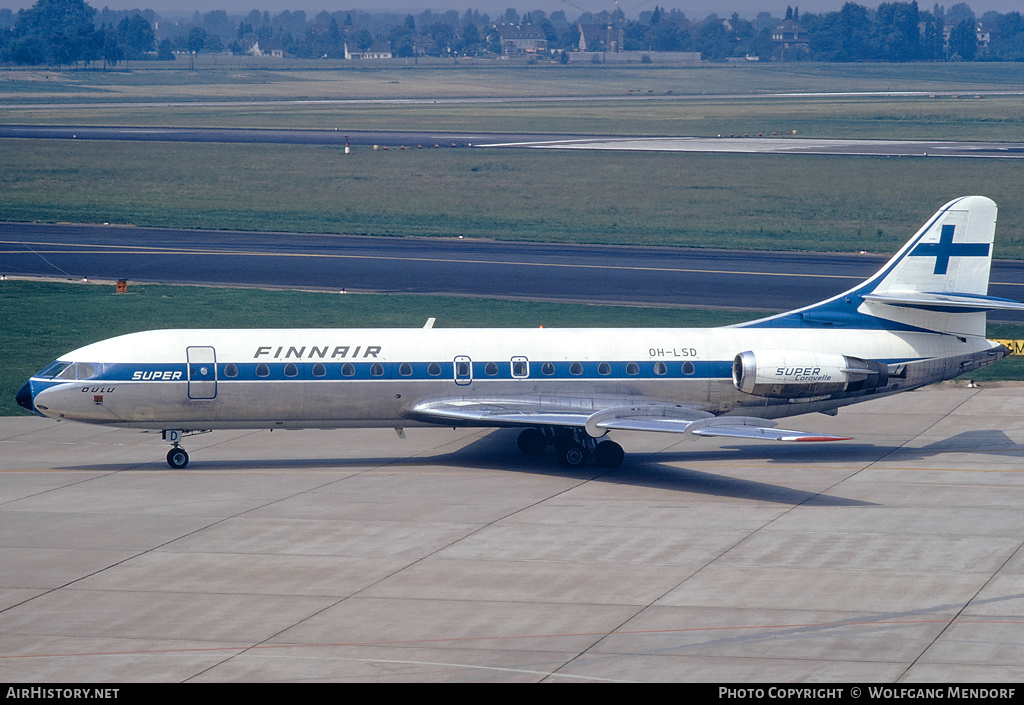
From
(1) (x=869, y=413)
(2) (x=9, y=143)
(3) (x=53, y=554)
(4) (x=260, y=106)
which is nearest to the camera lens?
(3) (x=53, y=554)

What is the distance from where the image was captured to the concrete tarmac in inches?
744

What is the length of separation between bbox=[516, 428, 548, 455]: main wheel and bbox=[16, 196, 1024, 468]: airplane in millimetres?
51

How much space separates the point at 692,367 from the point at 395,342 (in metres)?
7.38

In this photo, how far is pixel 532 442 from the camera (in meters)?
33.2

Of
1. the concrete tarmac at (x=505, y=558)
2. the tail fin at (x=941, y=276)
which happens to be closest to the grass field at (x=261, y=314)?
the concrete tarmac at (x=505, y=558)

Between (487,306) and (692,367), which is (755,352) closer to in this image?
(692,367)

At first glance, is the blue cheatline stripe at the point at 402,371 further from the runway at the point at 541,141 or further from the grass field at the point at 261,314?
the runway at the point at 541,141

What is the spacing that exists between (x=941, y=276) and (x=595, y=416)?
10351mm

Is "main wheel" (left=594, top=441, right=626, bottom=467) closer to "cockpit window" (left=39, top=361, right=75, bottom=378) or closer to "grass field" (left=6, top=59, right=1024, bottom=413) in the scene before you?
"cockpit window" (left=39, top=361, right=75, bottom=378)

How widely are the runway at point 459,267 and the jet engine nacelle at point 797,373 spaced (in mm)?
18594

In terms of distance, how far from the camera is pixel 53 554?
24594 millimetres

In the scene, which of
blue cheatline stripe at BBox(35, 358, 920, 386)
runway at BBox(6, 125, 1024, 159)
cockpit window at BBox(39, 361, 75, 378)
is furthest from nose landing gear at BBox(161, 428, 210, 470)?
runway at BBox(6, 125, 1024, 159)
